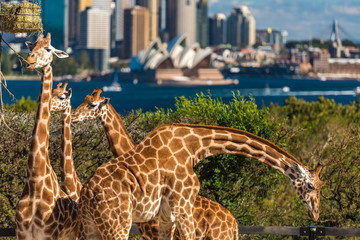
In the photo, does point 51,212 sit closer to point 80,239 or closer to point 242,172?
point 80,239

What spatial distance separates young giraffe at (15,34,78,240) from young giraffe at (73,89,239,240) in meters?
0.64

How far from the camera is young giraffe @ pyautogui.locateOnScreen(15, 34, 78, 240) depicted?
25.1ft

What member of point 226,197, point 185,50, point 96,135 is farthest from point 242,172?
point 185,50

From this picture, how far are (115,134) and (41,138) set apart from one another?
100 centimetres

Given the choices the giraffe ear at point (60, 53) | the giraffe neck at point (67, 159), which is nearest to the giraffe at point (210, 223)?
the giraffe neck at point (67, 159)

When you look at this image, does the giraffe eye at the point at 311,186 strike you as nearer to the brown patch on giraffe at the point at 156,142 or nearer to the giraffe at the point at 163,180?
the giraffe at the point at 163,180

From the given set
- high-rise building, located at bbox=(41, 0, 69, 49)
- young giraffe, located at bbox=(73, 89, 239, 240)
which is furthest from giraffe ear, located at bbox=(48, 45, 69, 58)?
high-rise building, located at bbox=(41, 0, 69, 49)

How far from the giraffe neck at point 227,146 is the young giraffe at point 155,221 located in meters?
0.71

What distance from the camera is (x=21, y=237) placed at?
770 centimetres

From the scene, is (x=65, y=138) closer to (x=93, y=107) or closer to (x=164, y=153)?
(x=93, y=107)

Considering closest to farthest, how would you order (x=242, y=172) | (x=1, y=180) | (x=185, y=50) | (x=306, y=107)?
(x=1, y=180)
(x=242, y=172)
(x=306, y=107)
(x=185, y=50)

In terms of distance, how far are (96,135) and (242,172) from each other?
358 cm

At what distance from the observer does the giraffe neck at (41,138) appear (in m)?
7.72

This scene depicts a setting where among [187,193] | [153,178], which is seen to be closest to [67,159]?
[153,178]
